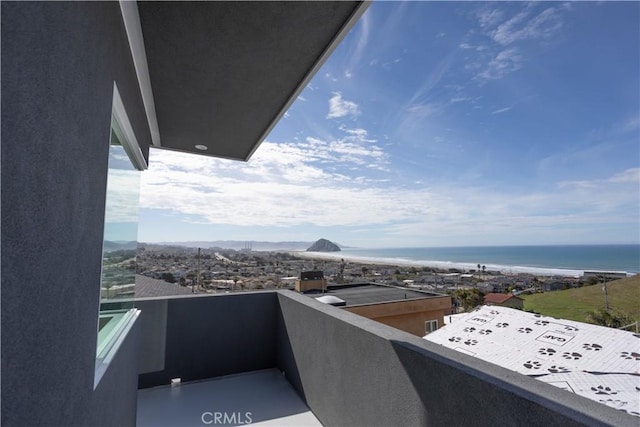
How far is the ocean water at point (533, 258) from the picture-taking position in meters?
12.3

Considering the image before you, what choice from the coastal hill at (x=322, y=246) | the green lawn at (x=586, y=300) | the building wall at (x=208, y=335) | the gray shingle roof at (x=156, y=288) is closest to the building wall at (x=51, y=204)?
the gray shingle roof at (x=156, y=288)

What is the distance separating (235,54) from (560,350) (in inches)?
176

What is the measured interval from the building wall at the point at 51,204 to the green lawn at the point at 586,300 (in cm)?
840

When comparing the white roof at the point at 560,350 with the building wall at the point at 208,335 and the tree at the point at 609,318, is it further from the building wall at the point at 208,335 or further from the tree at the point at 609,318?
the tree at the point at 609,318

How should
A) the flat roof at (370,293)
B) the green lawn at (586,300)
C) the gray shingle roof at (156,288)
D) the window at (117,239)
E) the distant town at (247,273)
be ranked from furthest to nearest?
1. the flat roof at (370,293)
2. the green lawn at (586,300)
3. the distant town at (247,273)
4. the gray shingle roof at (156,288)
5. the window at (117,239)

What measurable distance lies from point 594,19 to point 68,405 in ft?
44.7

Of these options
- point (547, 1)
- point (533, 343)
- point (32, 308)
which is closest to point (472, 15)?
point (547, 1)

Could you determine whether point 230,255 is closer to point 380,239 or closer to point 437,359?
point 437,359

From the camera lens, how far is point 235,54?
194cm

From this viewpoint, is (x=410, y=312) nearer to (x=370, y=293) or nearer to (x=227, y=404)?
(x=370, y=293)

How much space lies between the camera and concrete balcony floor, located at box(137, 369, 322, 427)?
2715 mm

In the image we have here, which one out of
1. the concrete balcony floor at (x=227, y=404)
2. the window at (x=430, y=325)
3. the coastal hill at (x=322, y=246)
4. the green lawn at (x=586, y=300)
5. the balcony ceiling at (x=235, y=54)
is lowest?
the window at (x=430, y=325)

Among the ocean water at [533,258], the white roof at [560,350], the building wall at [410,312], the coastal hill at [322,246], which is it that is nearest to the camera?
the white roof at [560,350]

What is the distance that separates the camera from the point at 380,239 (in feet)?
74.8
